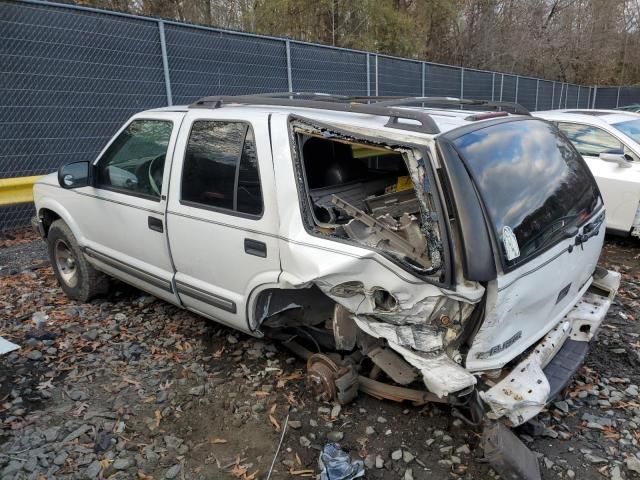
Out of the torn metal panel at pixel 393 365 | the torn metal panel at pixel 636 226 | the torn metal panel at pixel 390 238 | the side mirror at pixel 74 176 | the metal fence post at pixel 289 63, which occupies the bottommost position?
the torn metal panel at pixel 636 226

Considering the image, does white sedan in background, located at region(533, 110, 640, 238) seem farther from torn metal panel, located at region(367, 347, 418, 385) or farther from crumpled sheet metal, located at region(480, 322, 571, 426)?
torn metal panel, located at region(367, 347, 418, 385)

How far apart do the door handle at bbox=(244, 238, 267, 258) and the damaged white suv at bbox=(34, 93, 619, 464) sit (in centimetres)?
1

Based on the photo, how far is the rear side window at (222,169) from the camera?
10.0 ft

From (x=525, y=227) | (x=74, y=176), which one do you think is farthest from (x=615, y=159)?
(x=74, y=176)

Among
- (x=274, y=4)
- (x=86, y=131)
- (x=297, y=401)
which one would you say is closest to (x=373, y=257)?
(x=297, y=401)

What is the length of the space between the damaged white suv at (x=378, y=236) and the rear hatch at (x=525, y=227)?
1 cm

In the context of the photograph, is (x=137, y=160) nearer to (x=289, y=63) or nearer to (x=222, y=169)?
(x=222, y=169)

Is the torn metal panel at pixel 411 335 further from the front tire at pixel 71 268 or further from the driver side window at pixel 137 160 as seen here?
the front tire at pixel 71 268

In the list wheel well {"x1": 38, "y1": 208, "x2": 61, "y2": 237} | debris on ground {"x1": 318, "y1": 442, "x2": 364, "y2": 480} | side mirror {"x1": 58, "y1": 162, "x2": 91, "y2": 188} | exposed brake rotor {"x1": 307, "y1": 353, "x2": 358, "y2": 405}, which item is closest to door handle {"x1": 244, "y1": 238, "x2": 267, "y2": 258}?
exposed brake rotor {"x1": 307, "y1": 353, "x2": 358, "y2": 405}

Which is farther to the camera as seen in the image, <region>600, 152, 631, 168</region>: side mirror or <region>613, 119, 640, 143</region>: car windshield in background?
<region>613, 119, 640, 143</region>: car windshield in background

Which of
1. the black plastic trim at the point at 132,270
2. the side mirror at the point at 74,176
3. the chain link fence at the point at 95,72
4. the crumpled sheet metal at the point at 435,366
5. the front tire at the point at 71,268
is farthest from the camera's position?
the chain link fence at the point at 95,72

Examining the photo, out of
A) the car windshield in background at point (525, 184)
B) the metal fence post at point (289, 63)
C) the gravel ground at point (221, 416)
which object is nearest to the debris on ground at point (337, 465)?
the gravel ground at point (221, 416)

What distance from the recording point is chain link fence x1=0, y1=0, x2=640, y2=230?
269 inches

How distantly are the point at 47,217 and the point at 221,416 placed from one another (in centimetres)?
309
